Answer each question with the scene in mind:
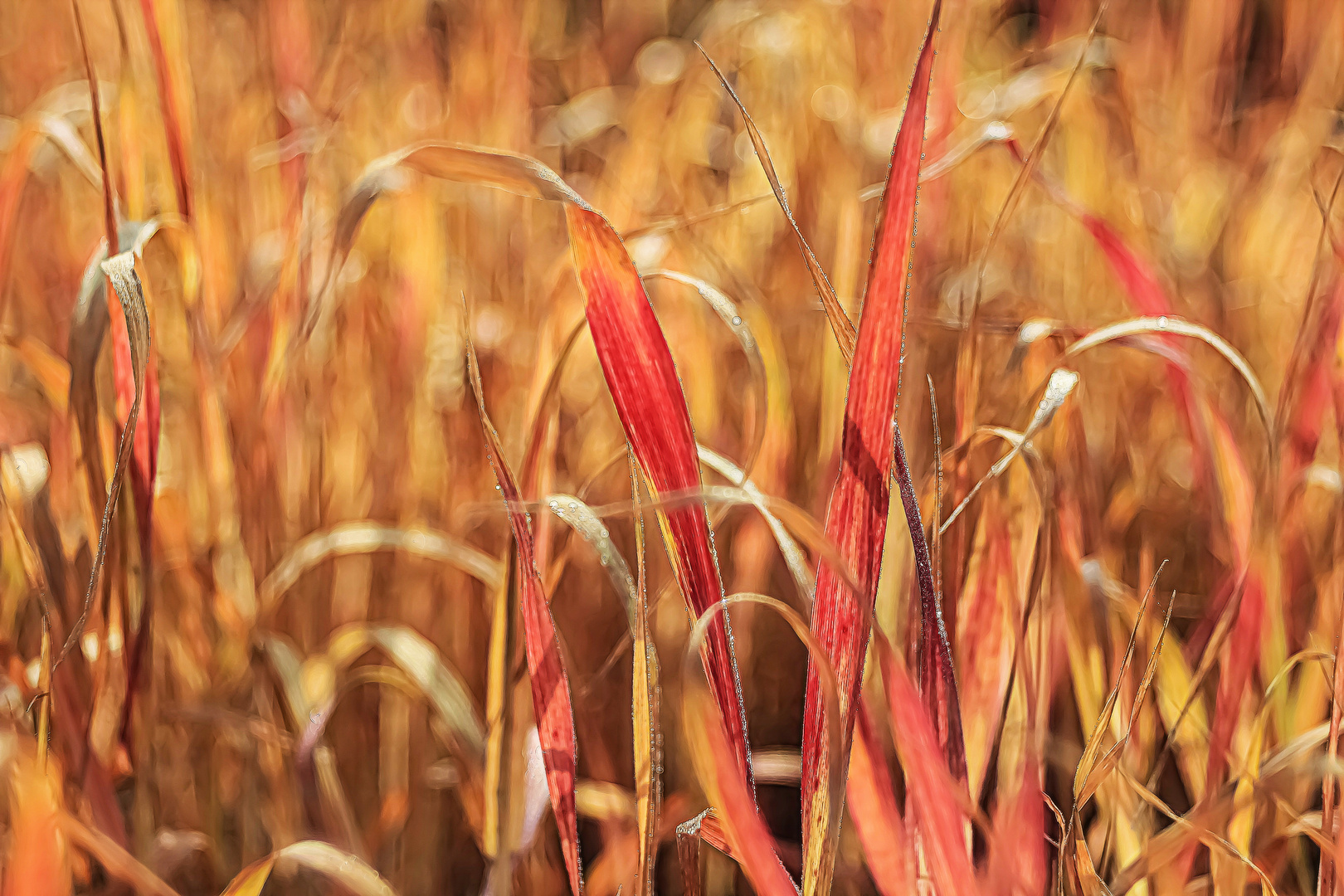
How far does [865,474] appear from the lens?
0.69 feet

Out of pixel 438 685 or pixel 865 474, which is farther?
pixel 438 685

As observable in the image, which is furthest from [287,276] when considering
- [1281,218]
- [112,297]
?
[1281,218]

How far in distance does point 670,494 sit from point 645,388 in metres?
0.03

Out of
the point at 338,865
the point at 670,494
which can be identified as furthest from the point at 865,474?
→ the point at 338,865

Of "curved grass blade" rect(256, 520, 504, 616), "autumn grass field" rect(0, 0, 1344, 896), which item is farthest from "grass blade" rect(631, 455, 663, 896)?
"curved grass blade" rect(256, 520, 504, 616)

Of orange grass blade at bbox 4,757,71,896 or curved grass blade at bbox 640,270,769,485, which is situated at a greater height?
curved grass blade at bbox 640,270,769,485

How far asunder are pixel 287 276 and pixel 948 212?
42 cm

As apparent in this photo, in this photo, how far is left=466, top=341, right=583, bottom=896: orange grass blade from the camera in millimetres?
237

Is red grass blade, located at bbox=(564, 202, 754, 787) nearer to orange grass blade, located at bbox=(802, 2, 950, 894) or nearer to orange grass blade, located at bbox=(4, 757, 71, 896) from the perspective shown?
orange grass blade, located at bbox=(802, 2, 950, 894)

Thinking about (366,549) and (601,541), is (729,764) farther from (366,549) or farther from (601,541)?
(366,549)

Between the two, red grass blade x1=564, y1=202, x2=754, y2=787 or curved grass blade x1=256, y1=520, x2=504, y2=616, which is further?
curved grass blade x1=256, y1=520, x2=504, y2=616

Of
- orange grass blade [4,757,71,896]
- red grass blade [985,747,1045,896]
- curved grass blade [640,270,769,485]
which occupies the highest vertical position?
curved grass blade [640,270,769,485]

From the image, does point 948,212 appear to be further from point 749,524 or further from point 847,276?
point 749,524

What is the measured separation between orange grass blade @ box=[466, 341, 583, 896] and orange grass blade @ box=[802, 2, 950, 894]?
6cm
